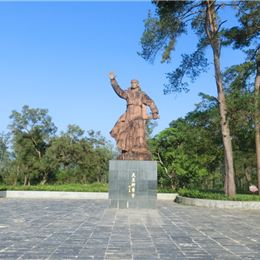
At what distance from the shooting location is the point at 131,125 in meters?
10.2

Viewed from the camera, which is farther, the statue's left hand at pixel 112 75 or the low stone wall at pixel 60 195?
the low stone wall at pixel 60 195

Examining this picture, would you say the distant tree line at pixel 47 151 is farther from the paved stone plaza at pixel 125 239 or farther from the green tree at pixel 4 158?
the paved stone plaza at pixel 125 239

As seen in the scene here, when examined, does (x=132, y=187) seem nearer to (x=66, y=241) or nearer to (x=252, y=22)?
(x=66, y=241)

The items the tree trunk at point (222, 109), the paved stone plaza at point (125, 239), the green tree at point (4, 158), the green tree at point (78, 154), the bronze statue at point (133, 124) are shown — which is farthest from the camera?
the green tree at point (4, 158)

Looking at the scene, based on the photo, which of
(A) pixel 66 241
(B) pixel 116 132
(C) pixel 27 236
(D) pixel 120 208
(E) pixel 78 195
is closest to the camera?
(A) pixel 66 241

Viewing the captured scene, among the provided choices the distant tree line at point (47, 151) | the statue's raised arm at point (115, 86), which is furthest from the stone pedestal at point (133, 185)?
the distant tree line at point (47, 151)

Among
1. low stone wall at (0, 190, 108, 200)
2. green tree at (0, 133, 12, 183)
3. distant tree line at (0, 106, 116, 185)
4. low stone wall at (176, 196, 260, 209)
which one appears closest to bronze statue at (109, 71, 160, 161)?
low stone wall at (176, 196, 260, 209)

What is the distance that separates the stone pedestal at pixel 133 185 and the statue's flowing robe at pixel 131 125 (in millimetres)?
719

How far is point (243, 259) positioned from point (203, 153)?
12.4 m

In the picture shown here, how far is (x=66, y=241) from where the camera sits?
4.75m

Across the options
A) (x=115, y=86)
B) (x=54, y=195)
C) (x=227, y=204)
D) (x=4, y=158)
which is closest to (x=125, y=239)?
(x=115, y=86)

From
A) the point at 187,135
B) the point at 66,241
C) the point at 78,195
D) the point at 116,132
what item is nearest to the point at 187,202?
the point at 187,135

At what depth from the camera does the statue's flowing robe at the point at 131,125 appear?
10.1 m

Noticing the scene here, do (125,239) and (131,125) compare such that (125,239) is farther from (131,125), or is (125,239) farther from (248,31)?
(248,31)
